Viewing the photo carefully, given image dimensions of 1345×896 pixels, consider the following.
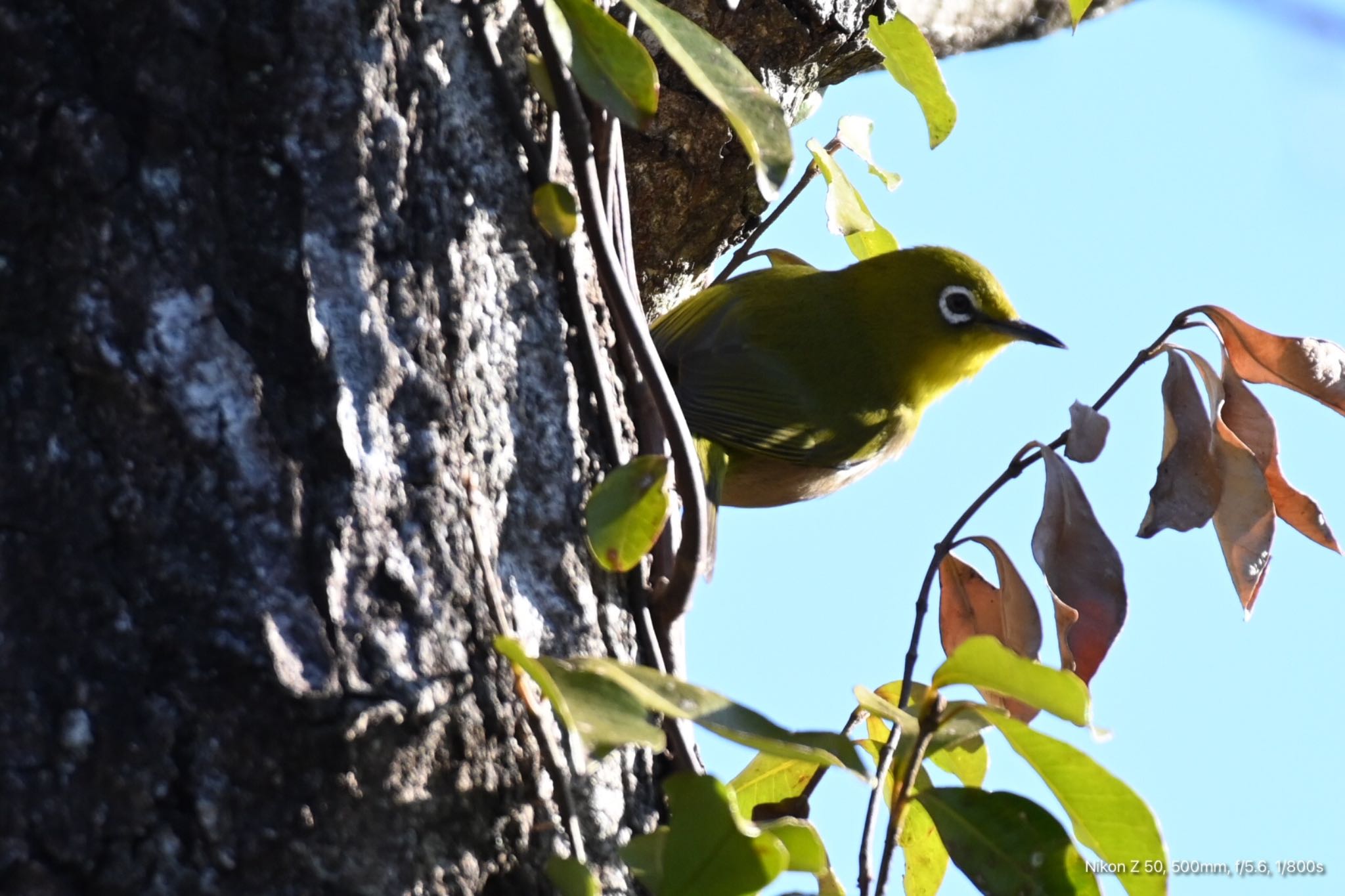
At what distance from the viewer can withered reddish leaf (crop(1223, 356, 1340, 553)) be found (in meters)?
1.78

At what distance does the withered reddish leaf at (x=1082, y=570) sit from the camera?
1590mm

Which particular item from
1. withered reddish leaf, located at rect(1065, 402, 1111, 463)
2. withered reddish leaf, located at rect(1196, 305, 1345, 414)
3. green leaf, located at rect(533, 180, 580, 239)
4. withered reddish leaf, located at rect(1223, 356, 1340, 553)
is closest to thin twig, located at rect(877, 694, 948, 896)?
withered reddish leaf, located at rect(1065, 402, 1111, 463)

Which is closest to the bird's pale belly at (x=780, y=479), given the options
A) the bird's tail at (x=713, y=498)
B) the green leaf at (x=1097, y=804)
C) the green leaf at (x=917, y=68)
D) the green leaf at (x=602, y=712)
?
the bird's tail at (x=713, y=498)

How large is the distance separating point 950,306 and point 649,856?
2.66 metres

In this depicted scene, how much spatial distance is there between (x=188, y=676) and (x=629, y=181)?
5.12ft

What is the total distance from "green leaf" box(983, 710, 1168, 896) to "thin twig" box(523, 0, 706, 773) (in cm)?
36

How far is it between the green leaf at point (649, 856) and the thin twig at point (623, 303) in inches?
13.3

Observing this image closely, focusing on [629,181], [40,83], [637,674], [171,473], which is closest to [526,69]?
[40,83]

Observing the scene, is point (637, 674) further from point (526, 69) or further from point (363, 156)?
point (526, 69)

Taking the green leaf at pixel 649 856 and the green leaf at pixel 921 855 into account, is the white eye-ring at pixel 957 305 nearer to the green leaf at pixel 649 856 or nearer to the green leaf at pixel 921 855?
the green leaf at pixel 921 855

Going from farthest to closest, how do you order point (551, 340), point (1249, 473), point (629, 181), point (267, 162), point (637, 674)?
1. point (629, 181)
2. point (1249, 473)
3. point (551, 340)
4. point (267, 162)
5. point (637, 674)

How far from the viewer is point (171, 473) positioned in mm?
1182

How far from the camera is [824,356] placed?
133 inches

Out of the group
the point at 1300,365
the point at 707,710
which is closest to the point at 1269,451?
the point at 1300,365
